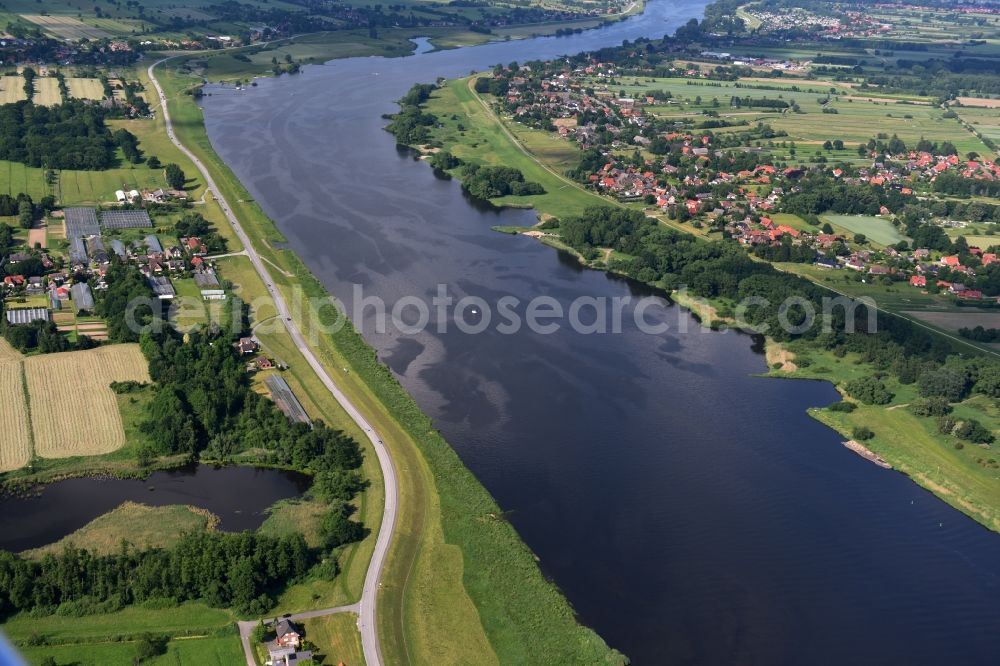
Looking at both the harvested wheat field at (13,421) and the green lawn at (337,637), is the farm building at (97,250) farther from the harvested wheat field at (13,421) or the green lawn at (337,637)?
the green lawn at (337,637)

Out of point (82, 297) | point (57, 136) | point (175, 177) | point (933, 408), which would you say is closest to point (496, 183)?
point (175, 177)

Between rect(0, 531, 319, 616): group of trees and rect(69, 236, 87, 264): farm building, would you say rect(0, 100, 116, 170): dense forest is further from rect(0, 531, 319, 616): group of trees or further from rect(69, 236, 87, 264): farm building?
rect(0, 531, 319, 616): group of trees

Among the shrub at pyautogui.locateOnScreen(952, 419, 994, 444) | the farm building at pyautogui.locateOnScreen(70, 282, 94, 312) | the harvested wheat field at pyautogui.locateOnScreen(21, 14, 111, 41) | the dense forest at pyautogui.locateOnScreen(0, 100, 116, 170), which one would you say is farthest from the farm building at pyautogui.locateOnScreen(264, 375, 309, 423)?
the harvested wheat field at pyautogui.locateOnScreen(21, 14, 111, 41)

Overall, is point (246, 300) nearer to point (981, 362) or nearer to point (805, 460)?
point (805, 460)

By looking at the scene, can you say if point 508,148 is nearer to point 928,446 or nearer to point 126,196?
point 126,196

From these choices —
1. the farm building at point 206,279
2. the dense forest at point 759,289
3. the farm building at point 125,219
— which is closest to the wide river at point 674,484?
the dense forest at point 759,289

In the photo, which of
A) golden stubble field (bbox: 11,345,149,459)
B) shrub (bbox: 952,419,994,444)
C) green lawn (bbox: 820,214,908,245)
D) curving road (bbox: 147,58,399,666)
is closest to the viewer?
curving road (bbox: 147,58,399,666)

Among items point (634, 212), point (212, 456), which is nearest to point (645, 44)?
A: point (634, 212)
